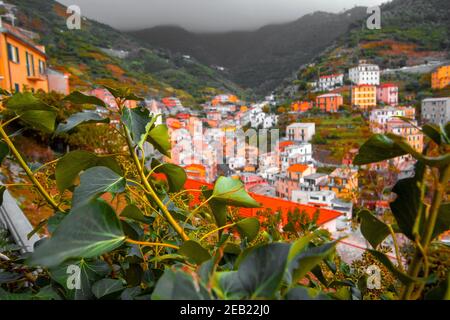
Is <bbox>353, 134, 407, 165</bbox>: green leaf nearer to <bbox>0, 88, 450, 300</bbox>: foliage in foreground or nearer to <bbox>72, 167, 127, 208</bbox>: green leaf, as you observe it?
<bbox>0, 88, 450, 300</bbox>: foliage in foreground

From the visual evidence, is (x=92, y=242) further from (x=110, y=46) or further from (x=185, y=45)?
(x=185, y=45)

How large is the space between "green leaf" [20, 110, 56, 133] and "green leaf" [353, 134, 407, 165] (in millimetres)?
325

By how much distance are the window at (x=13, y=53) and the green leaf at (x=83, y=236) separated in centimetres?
882

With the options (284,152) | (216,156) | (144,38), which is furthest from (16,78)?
(144,38)

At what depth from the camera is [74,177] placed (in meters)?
0.34

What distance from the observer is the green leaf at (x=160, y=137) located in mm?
369

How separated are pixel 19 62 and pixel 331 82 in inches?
1067

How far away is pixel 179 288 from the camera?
0.17 metres

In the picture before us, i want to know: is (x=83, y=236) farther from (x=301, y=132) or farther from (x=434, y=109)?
(x=434, y=109)

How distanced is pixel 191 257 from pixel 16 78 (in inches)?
370

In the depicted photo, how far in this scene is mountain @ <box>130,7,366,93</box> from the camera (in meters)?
40.7

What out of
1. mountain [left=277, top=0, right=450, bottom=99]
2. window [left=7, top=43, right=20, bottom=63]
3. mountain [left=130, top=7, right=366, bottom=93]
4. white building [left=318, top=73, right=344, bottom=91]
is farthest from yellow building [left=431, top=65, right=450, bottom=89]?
window [left=7, top=43, right=20, bottom=63]

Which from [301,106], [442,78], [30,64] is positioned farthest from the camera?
[301,106]

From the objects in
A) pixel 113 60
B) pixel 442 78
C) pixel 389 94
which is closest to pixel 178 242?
pixel 389 94
